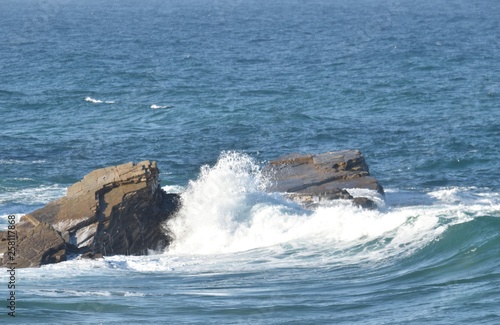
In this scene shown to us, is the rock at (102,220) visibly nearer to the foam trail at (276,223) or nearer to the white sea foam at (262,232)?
the white sea foam at (262,232)

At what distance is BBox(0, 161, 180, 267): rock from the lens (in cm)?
2431

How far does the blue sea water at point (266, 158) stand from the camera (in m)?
20.3

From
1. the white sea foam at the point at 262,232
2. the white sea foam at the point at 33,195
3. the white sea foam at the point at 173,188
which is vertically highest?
the white sea foam at the point at 33,195

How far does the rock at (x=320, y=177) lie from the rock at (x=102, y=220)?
17.9 ft

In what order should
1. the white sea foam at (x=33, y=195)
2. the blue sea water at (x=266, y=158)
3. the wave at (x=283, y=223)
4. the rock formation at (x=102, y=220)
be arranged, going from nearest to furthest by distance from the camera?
the blue sea water at (x=266, y=158) → the rock formation at (x=102, y=220) → the wave at (x=283, y=223) → the white sea foam at (x=33, y=195)

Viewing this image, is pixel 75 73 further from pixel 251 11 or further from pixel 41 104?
pixel 251 11

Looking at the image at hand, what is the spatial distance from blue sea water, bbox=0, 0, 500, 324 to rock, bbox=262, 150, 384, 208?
1.17 m

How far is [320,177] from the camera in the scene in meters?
31.9

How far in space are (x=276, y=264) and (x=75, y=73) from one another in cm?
4279

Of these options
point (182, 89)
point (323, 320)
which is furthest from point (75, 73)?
point (323, 320)

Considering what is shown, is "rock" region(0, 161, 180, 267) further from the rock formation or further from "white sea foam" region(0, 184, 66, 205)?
"white sea foam" region(0, 184, 66, 205)

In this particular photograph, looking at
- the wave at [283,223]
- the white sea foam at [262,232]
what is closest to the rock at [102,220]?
the white sea foam at [262,232]

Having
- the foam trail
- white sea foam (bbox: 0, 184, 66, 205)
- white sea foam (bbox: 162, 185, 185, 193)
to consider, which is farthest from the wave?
white sea foam (bbox: 0, 184, 66, 205)

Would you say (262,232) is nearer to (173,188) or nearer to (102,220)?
(102,220)
